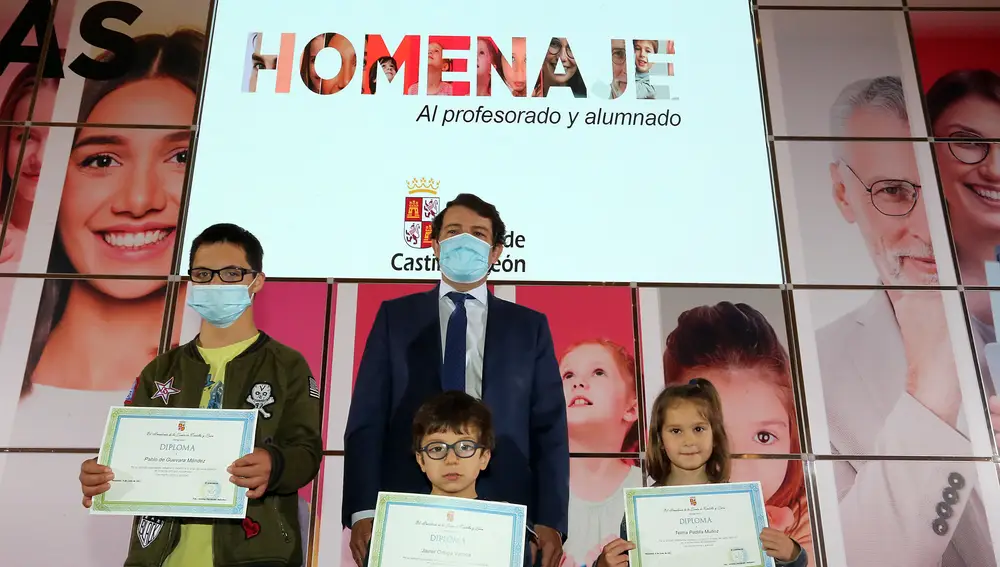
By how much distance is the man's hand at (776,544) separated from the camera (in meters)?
2.77

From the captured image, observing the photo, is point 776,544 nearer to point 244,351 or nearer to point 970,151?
point 244,351

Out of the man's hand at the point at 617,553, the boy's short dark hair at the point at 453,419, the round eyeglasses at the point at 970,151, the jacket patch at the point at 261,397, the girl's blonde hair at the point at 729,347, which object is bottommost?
the man's hand at the point at 617,553

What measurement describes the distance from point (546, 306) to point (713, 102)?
1290 millimetres

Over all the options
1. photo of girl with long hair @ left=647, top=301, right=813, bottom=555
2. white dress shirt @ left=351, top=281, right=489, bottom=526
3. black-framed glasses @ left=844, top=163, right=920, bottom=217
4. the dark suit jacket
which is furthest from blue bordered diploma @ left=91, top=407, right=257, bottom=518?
black-framed glasses @ left=844, top=163, right=920, bottom=217

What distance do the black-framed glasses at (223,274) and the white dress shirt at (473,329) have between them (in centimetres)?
70

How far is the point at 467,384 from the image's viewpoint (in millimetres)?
3127

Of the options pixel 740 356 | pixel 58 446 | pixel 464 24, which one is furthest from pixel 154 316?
pixel 740 356

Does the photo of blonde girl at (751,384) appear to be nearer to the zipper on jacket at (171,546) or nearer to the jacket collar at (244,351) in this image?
the jacket collar at (244,351)

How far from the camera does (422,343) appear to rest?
3174 millimetres

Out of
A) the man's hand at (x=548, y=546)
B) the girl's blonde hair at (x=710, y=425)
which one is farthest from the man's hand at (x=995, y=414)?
the man's hand at (x=548, y=546)

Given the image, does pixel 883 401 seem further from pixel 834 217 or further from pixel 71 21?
pixel 71 21

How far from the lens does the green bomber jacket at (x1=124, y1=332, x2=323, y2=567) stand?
270cm

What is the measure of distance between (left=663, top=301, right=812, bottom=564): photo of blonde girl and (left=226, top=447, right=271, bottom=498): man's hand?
5.56 feet

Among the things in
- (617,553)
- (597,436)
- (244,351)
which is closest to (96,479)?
(244,351)
